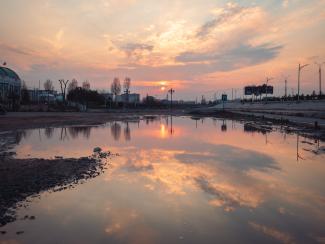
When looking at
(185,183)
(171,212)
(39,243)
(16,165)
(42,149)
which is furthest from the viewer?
(42,149)

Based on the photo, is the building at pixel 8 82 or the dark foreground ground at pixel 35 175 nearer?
the dark foreground ground at pixel 35 175

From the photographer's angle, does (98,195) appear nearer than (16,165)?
Yes

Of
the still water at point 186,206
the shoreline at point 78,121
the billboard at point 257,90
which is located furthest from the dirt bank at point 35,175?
the billboard at point 257,90

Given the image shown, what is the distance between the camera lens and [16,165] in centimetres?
1462

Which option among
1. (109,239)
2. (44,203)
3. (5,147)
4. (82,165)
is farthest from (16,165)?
(109,239)

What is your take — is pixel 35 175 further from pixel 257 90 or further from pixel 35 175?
pixel 257 90

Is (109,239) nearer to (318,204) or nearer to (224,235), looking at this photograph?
(224,235)

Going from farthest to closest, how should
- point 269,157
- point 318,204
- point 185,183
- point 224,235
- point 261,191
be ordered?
1. point 269,157
2. point 185,183
3. point 261,191
4. point 318,204
5. point 224,235

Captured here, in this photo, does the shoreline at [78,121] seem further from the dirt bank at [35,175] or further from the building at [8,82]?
the building at [8,82]

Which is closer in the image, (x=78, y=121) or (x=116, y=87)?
(x=78, y=121)

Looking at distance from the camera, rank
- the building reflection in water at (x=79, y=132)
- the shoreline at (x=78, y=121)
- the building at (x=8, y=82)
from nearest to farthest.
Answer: the building reflection in water at (x=79, y=132) < the shoreline at (x=78, y=121) < the building at (x=8, y=82)

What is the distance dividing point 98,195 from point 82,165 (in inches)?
190

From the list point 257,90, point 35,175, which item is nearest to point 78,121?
point 35,175

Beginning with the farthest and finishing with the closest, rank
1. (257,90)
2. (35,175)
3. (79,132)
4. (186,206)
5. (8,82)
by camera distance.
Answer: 1. (257,90)
2. (8,82)
3. (79,132)
4. (35,175)
5. (186,206)
